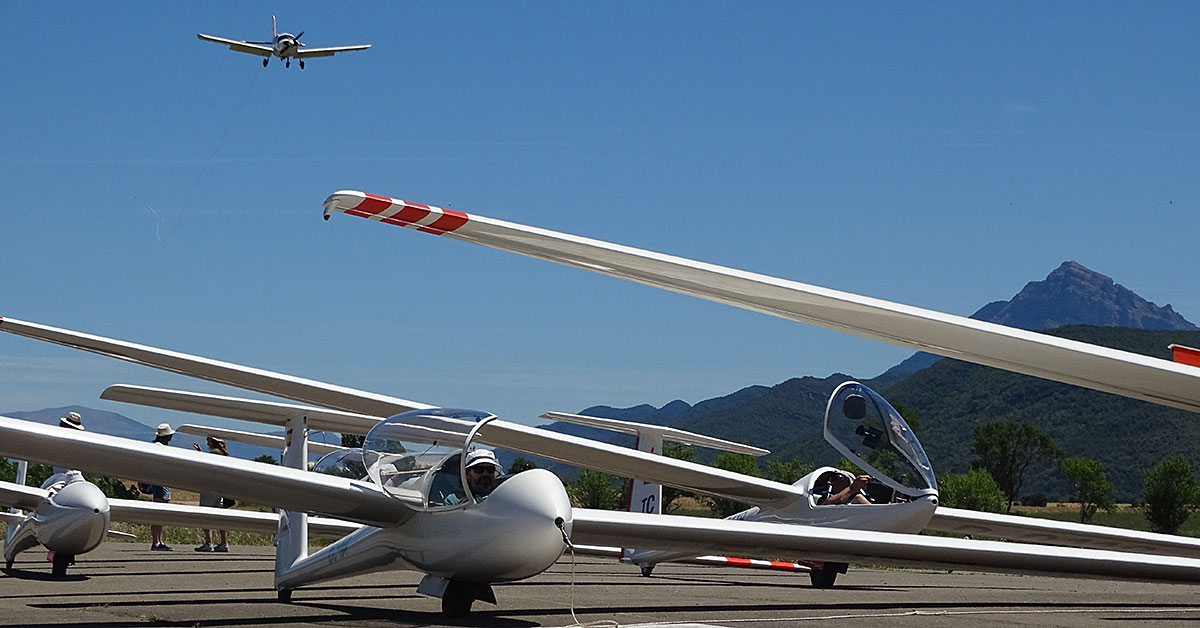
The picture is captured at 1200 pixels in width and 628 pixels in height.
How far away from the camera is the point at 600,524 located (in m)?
7.90

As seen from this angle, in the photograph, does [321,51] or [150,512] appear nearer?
[150,512]

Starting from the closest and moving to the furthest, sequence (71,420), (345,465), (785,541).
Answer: (785,541) → (345,465) → (71,420)

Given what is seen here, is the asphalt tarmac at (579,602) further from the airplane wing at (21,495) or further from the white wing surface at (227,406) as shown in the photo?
the white wing surface at (227,406)

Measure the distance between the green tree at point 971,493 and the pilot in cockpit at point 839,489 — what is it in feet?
196

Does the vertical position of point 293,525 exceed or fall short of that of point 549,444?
it falls short

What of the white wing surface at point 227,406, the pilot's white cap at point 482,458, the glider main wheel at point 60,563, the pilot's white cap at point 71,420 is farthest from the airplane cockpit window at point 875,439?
the pilot's white cap at point 71,420

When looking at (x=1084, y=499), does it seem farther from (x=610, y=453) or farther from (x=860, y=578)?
(x=610, y=453)

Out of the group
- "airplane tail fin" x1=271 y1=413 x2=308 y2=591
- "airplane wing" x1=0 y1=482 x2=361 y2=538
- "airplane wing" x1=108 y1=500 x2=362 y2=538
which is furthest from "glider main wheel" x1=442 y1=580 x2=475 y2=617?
"airplane wing" x1=0 y1=482 x2=361 y2=538

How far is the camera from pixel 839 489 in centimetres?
1422

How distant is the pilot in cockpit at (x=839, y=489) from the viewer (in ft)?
45.5

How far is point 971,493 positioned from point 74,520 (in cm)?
7601

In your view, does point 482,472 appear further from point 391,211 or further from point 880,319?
point 880,319

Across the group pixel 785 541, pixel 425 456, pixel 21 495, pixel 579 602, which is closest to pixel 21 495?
pixel 21 495

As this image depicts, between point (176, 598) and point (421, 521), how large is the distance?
396 centimetres
